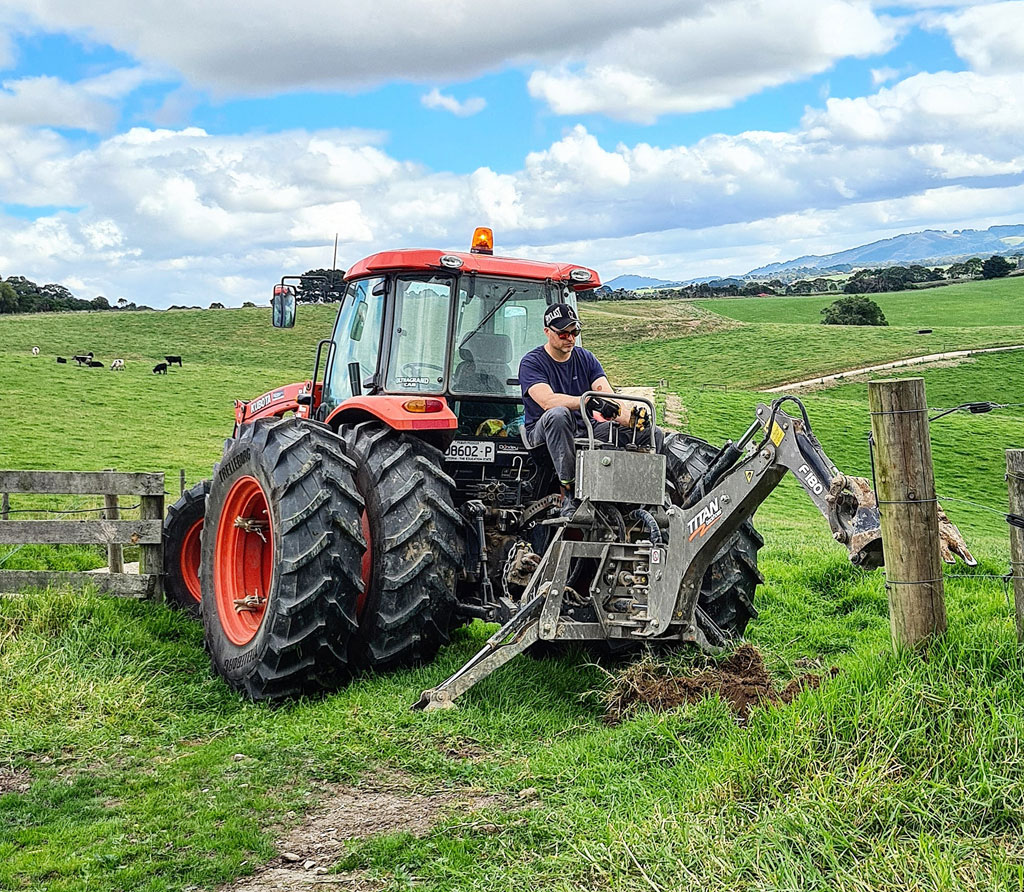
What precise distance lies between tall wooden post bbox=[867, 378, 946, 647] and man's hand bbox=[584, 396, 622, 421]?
198cm

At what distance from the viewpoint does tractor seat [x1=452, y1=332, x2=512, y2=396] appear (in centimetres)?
730

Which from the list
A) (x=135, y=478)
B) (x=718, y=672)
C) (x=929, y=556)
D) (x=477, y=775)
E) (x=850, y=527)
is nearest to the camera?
(x=929, y=556)

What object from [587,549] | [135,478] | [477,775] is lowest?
[477,775]

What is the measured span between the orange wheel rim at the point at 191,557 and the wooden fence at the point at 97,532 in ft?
0.82

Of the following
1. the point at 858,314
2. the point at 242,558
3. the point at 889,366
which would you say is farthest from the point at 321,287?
the point at 858,314

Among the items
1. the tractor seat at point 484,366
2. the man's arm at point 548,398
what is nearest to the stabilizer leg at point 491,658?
the man's arm at point 548,398

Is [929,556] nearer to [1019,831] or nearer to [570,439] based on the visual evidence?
[1019,831]

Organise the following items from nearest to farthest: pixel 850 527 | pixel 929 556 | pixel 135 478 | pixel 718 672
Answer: pixel 929 556, pixel 850 527, pixel 718 672, pixel 135 478

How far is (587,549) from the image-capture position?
6.04 m

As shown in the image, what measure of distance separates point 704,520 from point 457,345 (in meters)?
2.54

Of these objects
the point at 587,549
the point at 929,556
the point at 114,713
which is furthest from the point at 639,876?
the point at 114,713

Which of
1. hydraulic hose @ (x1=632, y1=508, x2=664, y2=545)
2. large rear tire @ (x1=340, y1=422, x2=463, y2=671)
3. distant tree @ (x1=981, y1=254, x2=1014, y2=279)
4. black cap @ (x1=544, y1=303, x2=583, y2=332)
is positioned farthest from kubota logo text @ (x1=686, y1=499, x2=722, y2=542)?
distant tree @ (x1=981, y1=254, x2=1014, y2=279)

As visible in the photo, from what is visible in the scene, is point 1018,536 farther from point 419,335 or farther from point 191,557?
point 191,557

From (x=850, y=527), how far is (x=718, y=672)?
1.36 meters
